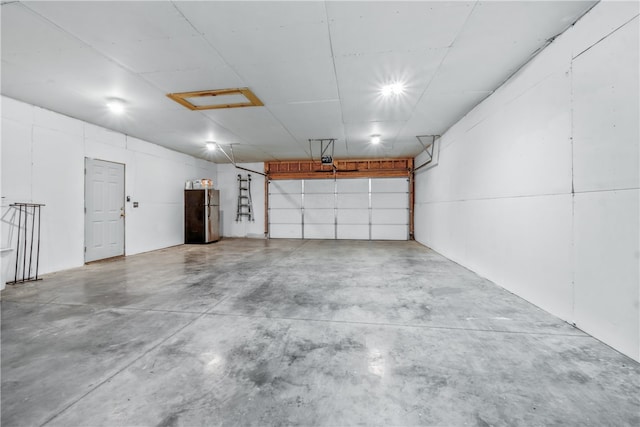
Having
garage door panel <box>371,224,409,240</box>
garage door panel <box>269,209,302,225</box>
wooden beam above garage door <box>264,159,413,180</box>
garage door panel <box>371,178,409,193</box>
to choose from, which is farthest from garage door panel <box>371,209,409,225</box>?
garage door panel <box>269,209,302,225</box>

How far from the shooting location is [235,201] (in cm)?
978

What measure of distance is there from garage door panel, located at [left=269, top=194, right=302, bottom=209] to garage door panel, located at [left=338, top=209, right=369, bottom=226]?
153 cm

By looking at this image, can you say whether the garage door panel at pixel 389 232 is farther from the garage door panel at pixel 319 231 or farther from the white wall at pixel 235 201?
the white wall at pixel 235 201

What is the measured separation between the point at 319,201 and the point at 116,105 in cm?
624

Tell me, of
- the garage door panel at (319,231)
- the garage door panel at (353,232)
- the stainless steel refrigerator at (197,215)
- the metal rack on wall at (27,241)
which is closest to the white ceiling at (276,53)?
the metal rack on wall at (27,241)

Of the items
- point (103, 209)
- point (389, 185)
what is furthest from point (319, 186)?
point (103, 209)

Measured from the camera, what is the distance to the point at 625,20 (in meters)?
1.91

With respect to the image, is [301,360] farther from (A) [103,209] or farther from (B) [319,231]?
(B) [319,231]

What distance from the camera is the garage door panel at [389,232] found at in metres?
9.02

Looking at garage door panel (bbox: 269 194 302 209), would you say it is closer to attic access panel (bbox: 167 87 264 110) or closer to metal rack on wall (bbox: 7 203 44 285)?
attic access panel (bbox: 167 87 264 110)

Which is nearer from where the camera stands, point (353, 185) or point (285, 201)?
point (353, 185)

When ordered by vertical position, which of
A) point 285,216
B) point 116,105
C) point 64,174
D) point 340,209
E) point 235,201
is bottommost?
point 285,216

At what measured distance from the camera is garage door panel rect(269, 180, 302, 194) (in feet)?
31.1

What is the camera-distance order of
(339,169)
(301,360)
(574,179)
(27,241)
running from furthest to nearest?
(339,169), (27,241), (574,179), (301,360)
